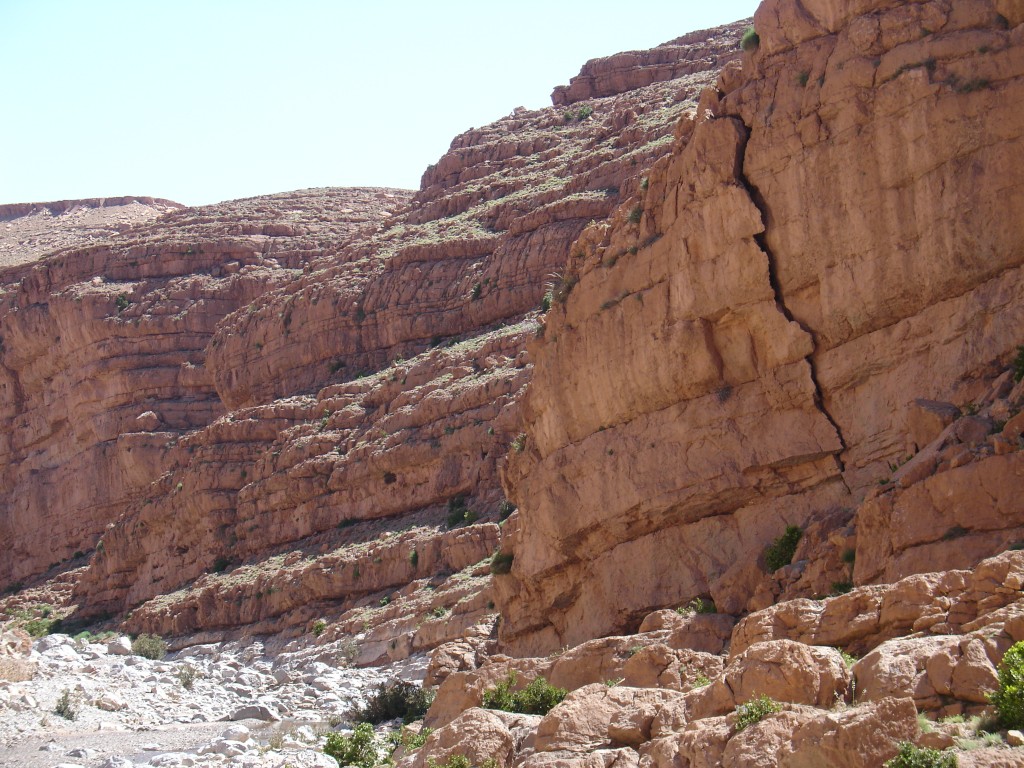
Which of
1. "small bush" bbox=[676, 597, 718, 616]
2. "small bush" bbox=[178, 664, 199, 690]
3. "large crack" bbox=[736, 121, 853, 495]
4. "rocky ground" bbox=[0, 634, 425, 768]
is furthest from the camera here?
"small bush" bbox=[178, 664, 199, 690]

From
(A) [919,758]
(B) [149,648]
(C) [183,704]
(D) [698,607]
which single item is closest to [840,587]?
(D) [698,607]

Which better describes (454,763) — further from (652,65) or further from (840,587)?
(652,65)

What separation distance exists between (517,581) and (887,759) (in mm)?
18791

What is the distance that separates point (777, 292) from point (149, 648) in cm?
3158

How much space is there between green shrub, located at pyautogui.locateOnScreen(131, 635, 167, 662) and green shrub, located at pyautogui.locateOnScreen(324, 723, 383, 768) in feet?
83.8

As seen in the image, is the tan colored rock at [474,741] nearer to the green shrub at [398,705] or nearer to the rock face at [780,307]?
the rock face at [780,307]

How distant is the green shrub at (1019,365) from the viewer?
62.7 ft

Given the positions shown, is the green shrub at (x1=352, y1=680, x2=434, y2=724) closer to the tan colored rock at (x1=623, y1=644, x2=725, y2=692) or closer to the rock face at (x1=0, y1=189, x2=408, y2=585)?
the tan colored rock at (x1=623, y1=644, x2=725, y2=692)

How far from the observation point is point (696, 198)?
25.1m

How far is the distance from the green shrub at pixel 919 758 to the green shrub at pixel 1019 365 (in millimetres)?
9147

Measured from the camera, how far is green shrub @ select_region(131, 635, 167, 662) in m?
48.1

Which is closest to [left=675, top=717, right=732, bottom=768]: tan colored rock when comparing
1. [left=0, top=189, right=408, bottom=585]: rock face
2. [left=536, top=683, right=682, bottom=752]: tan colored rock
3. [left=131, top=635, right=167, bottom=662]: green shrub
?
[left=536, top=683, right=682, bottom=752]: tan colored rock

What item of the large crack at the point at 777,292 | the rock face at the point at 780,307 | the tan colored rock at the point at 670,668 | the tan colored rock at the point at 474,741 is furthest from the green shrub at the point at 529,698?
the large crack at the point at 777,292

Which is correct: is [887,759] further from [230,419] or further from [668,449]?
[230,419]
